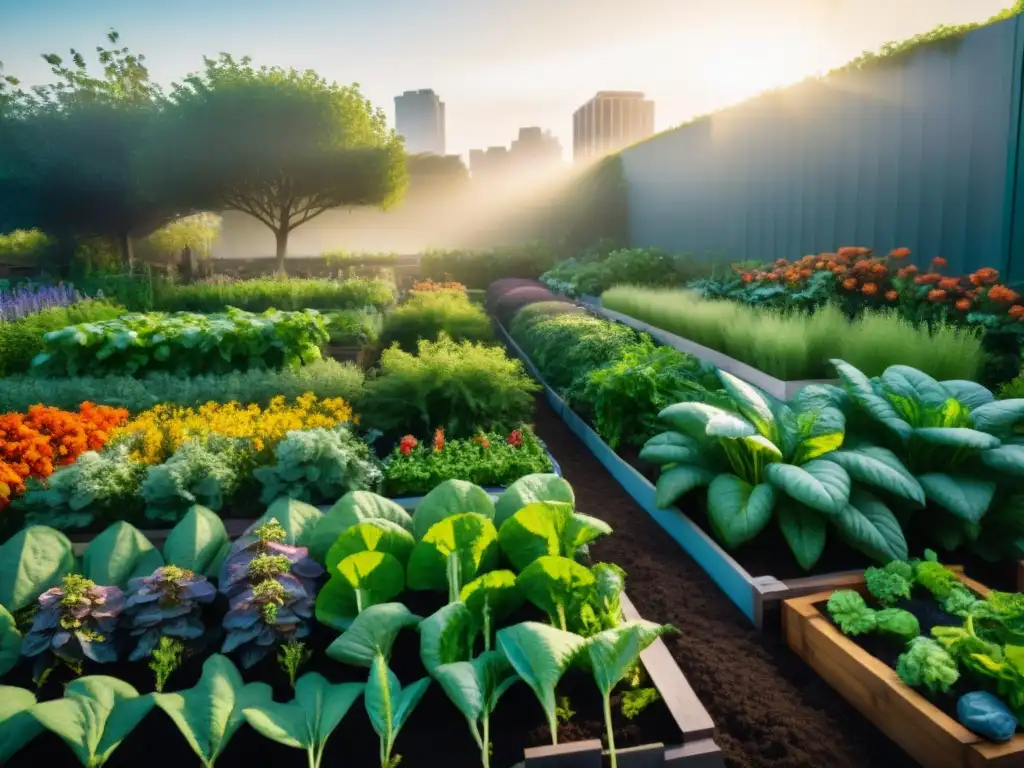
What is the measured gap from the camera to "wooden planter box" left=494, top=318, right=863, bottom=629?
9.00 ft

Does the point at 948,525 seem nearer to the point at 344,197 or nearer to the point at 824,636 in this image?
the point at 824,636

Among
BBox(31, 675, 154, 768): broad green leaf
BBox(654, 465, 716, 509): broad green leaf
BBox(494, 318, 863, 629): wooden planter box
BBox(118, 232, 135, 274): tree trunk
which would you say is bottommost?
BBox(494, 318, 863, 629): wooden planter box

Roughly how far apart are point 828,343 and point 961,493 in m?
2.11

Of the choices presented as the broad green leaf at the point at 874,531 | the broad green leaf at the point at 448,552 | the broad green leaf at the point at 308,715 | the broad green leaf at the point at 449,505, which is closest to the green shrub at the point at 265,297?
the broad green leaf at the point at 449,505

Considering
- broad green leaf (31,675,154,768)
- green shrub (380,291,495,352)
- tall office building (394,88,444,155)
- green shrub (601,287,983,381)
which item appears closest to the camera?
broad green leaf (31,675,154,768)

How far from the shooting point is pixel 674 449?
3387mm

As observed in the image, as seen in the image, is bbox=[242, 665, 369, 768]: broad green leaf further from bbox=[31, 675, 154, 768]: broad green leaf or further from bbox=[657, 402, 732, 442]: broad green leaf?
bbox=[657, 402, 732, 442]: broad green leaf

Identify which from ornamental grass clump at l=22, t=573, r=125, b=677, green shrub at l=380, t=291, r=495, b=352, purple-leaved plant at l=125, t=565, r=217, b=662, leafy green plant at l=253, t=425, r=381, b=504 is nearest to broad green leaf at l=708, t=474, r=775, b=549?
leafy green plant at l=253, t=425, r=381, b=504

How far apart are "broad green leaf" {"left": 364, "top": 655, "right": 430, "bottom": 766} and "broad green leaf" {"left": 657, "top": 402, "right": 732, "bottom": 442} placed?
1.73 metres

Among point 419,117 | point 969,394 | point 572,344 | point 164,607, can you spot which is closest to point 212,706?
point 164,607

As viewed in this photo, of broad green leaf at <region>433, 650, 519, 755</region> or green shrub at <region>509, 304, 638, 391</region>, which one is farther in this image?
green shrub at <region>509, 304, 638, 391</region>

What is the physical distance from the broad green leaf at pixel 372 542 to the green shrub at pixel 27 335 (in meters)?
5.15

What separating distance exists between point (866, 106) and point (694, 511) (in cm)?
632

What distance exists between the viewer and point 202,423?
4090mm
